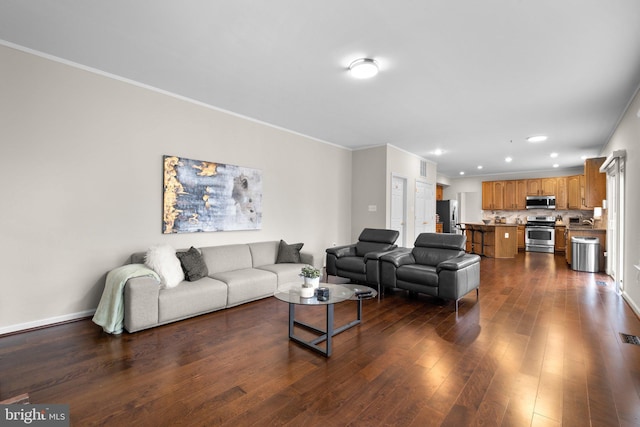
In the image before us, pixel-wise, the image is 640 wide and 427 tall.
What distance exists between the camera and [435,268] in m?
4.00

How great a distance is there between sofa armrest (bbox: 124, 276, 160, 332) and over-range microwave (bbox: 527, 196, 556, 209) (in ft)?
35.6

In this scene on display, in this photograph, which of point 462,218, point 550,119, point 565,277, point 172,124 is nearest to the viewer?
point 172,124

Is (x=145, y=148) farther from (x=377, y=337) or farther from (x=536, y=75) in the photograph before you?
(x=536, y=75)

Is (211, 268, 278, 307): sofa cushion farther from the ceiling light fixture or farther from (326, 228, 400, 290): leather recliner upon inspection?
the ceiling light fixture

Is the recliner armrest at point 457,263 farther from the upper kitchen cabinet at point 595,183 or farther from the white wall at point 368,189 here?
the upper kitchen cabinet at point 595,183

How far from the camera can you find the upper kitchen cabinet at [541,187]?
9.49 metres

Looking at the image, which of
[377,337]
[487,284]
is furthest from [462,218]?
[377,337]

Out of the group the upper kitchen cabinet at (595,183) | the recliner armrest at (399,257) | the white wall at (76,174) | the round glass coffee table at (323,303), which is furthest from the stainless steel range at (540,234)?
the white wall at (76,174)

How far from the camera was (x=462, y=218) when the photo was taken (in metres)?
11.3

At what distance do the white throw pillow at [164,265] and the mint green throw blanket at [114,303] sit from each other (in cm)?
16

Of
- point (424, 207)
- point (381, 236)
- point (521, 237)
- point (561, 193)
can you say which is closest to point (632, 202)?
point (381, 236)

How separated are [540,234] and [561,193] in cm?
144

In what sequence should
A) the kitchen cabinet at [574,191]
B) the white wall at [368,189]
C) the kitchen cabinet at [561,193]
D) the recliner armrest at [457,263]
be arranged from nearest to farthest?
the recliner armrest at [457,263] < the white wall at [368,189] < the kitchen cabinet at [574,191] < the kitchen cabinet at [561,193]

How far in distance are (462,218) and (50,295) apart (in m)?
11.6
